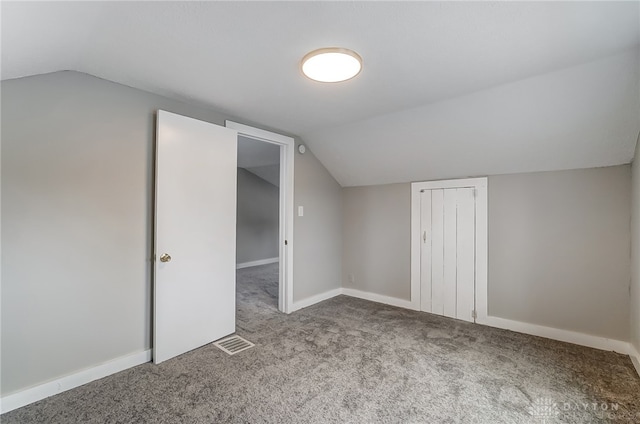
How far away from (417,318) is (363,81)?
263 centimetres

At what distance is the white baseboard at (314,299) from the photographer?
363 centimetres

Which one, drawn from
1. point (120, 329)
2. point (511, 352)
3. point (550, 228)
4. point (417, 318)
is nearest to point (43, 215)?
point (120, 329)

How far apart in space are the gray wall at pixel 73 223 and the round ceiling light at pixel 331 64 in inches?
56.0

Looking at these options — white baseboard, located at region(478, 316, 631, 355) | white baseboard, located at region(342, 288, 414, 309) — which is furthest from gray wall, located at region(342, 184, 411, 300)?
white baseboard, located at region(478, 316, 631, 355)

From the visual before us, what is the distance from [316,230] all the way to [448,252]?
1.67 metres

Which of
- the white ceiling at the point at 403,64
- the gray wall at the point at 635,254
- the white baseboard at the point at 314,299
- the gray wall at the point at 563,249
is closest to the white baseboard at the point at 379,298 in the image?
the white baseboard at the point at 314,299

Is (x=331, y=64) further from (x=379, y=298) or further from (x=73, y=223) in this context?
(x=379, y=298)

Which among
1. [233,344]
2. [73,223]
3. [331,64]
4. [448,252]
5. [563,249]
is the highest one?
[331,64]

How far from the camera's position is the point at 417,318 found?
3.35m

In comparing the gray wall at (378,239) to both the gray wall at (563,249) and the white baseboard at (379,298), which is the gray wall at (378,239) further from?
the gray wall at (563,249)

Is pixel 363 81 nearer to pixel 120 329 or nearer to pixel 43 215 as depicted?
pixel 43 215

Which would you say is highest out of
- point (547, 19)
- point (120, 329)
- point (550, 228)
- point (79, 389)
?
point (547, 19)

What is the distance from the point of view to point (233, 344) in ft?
8.77

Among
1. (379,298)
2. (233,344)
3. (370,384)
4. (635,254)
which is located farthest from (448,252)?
(233,344)
